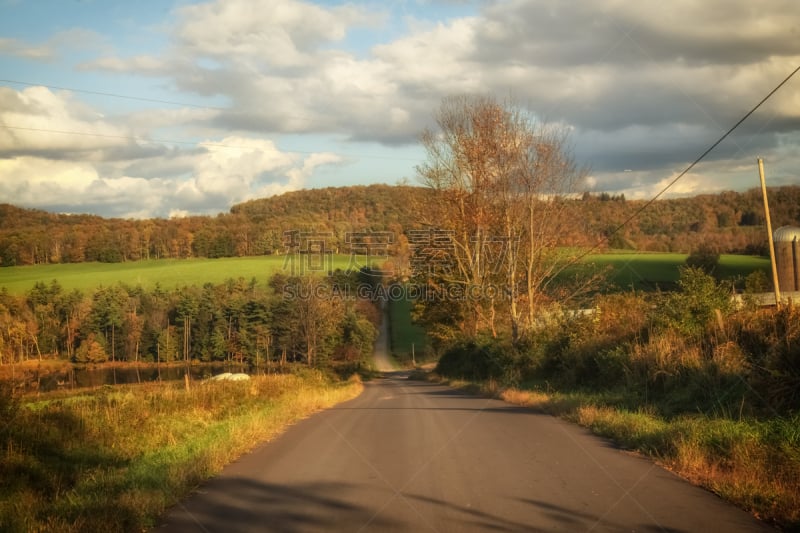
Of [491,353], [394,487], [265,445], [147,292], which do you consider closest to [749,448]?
[394,487]

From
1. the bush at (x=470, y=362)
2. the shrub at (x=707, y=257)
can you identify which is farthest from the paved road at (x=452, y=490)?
the shrub at (x=707, y=257)

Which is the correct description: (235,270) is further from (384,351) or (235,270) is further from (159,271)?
(384,351)

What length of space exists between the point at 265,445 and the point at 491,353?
783 inches

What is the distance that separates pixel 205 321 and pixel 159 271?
215 inches

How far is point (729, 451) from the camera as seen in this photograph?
774 centimetres

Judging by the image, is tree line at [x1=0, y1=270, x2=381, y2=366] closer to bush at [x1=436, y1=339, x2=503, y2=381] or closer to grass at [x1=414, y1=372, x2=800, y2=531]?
bush at [x1=436, y1=339, x2=503, y2=381]

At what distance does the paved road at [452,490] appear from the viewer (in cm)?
578

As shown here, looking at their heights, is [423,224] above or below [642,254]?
above

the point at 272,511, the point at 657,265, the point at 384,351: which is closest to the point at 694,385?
the point at 272,511

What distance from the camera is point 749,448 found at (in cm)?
764

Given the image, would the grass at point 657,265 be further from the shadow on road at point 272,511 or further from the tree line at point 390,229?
the shadow on road at point 272,511

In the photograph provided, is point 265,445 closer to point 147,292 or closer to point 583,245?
point 583,245

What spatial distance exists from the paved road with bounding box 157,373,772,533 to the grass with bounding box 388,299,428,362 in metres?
69.3

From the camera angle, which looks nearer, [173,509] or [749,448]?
[173,509]
